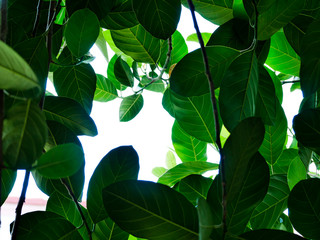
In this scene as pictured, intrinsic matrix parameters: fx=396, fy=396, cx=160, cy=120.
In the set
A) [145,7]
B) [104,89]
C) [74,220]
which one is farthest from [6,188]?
[104,89]

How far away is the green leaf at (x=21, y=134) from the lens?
0.83ft

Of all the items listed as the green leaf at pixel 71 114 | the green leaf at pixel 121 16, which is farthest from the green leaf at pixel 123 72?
the green leaf at pixel 71 114

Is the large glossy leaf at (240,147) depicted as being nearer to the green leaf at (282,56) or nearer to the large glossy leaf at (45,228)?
the large glossy leaf at (45,228)

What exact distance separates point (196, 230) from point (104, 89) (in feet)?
1.97

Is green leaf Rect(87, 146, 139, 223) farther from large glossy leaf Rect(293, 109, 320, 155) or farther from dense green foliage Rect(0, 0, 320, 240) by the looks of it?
large glossy leaf Rect(293, 109, 320, 155)

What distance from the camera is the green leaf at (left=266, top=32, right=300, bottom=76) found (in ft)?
2.41

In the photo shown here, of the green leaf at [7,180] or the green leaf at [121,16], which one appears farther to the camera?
the green leaf at [121,16]

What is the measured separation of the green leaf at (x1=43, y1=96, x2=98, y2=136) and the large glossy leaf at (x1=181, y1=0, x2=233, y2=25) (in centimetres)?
24

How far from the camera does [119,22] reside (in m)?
0.59

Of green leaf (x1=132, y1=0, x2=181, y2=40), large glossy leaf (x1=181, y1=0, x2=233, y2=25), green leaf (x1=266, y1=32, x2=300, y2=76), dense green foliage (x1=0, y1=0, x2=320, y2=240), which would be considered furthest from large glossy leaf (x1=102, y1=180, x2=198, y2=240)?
green leaf (x1=266, y1=32, x2=300, y2=76)

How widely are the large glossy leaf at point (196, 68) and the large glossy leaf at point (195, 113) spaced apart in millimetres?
152

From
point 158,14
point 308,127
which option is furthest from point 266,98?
point 158,14

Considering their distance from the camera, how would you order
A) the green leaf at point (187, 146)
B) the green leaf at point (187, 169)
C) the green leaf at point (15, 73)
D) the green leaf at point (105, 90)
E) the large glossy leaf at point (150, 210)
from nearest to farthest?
the green leaf at point (15, 73) → the large glossy leaf at point (150, 210) → the green leaf at point (187, 169) → the green leaf at point (187, 146) → the green leaf at point (105, 90)

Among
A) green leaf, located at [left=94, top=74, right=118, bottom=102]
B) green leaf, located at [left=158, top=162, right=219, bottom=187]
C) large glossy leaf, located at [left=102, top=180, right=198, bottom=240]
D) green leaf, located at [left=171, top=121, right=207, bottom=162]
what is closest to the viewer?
large glossy leaf, located at [left=102, top=180, right=198, bottom=240]
